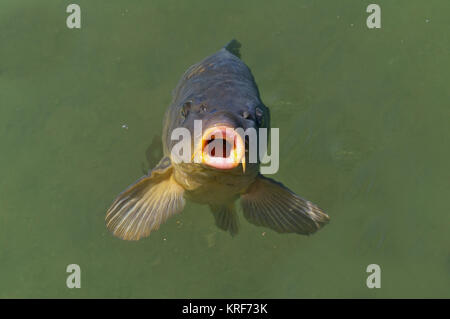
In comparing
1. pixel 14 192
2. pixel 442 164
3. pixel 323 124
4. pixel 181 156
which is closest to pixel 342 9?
pixel 323 124

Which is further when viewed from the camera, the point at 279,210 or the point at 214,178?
the point at 279,210

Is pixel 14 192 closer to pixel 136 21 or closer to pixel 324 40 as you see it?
pixel 136 21

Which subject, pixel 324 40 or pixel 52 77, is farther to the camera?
pixel 324 40

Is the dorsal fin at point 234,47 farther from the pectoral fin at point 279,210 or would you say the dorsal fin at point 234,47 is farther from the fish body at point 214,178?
the pectoral fin at point 279,210

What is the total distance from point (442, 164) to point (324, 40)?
1.70 meters

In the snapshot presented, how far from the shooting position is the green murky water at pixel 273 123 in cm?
331

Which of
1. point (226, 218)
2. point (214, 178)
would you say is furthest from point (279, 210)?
point (214, 178)

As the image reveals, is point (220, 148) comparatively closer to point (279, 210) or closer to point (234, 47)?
point (279, 210)

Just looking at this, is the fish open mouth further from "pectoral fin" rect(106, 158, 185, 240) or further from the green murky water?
the green murky water

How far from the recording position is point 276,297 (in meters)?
3.31

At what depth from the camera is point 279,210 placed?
3107 millimetres

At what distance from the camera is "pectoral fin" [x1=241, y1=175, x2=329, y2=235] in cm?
298

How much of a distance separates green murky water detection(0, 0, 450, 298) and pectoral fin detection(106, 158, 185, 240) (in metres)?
0.39

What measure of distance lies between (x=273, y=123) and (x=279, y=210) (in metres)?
0.99
